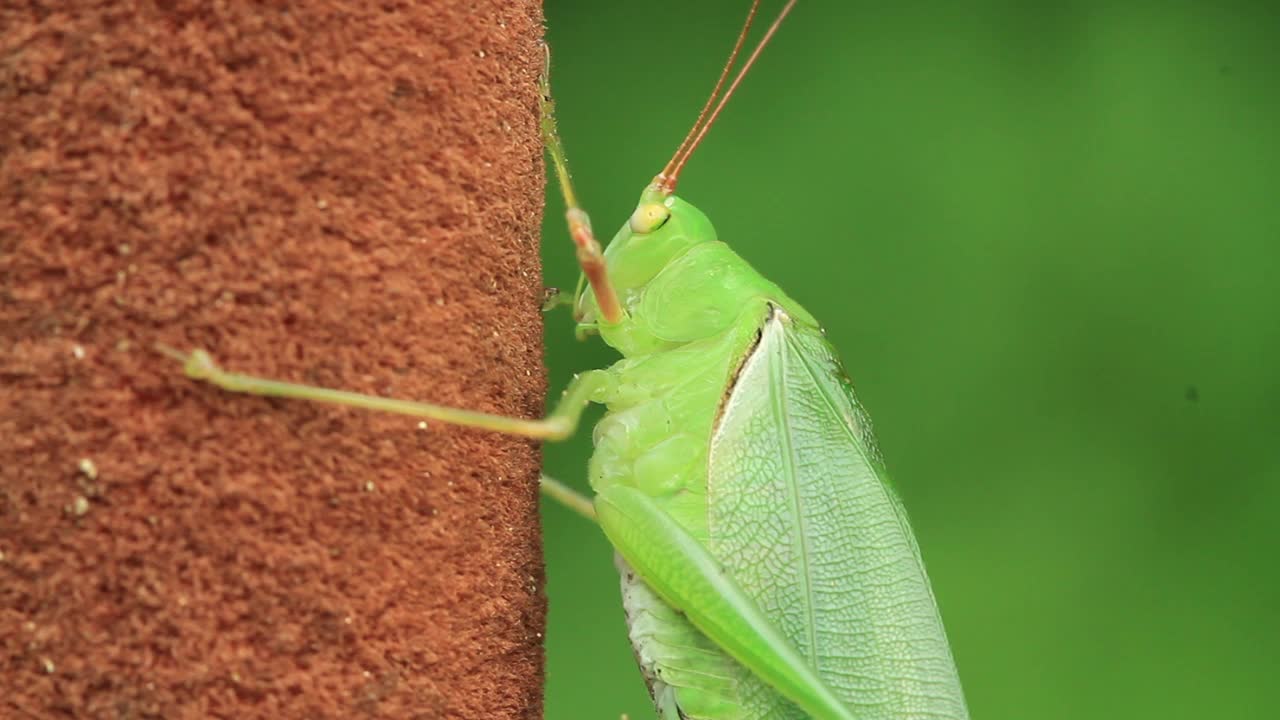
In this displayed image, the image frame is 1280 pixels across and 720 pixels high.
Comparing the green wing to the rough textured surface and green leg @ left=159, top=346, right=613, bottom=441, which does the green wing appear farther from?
the rough textured surface

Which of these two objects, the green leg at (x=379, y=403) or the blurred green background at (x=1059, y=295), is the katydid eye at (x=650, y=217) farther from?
the blurred green background at (x=1059, y=295)

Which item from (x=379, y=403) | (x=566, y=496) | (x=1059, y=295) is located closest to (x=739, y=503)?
(x=566, y=496)

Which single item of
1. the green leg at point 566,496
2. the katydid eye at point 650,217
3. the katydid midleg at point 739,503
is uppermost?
the katydid eye at point 650,217

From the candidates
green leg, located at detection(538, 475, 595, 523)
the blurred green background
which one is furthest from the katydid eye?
the blurred green background

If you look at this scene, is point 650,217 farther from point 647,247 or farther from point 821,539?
point 821,539

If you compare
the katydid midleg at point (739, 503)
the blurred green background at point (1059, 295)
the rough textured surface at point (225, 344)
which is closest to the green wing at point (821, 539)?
the katydid midleg at point (739, 503)

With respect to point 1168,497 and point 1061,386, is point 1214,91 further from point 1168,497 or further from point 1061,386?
point 1168,497

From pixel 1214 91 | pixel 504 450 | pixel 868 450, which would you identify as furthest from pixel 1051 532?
pixel 504 450

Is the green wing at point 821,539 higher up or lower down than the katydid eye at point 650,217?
lower down
